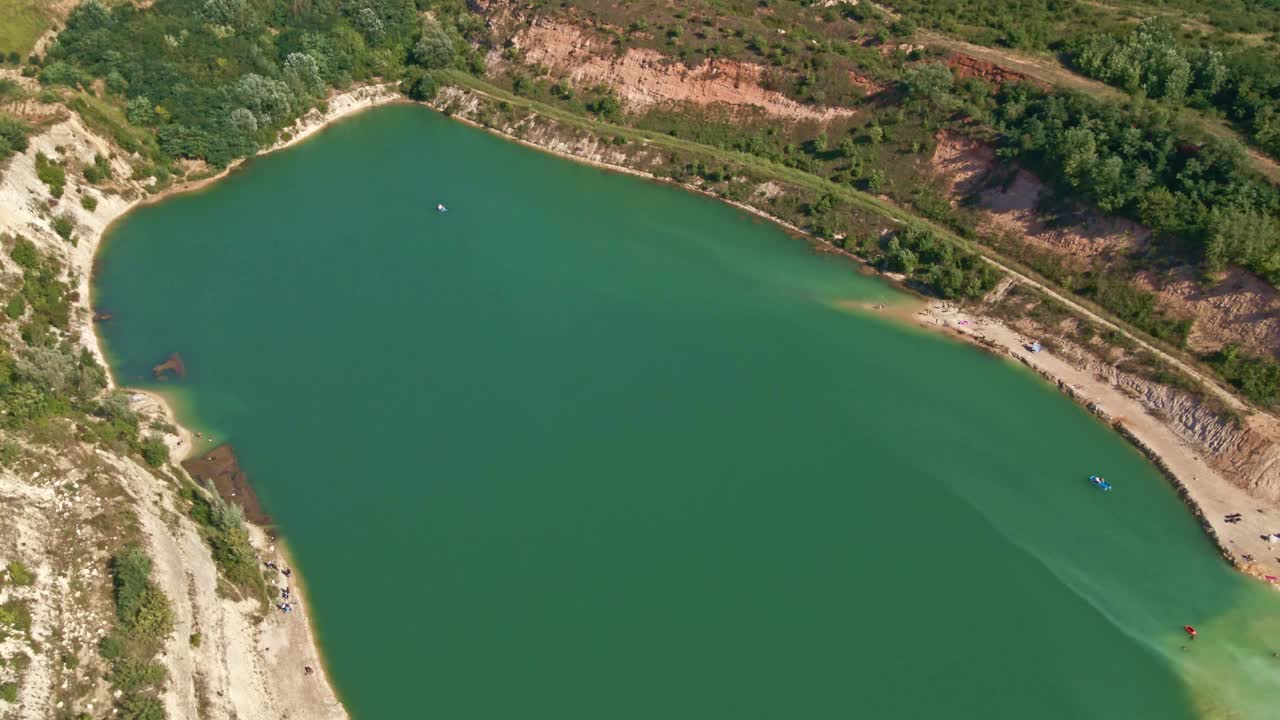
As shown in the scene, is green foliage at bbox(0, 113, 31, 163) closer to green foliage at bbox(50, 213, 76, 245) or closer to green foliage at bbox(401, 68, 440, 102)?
green foliage at bbox(50, 213, 76, 245)

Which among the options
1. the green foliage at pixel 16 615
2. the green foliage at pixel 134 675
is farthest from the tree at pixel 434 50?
the green foliage at pixel 134 675

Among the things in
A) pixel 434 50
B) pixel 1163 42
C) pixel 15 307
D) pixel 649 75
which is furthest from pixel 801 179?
pixel 15 307

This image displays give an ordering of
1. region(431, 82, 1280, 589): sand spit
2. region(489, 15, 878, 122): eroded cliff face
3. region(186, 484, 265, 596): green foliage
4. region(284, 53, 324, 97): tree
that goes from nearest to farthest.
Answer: region(186, 484, 265, 596): green foliage → region(431, 82, 1280, 589): sand spit → region(489, 15, 878, 122): eroded cliff face → region(284, 53, 324, 97): tree

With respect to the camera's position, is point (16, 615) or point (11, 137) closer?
point (16, 615)

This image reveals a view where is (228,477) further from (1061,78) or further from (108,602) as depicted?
(1061,78)

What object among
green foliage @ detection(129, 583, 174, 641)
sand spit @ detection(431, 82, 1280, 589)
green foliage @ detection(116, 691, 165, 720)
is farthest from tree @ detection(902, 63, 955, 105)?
green foliage @ detection(116, 691, 165, 720)

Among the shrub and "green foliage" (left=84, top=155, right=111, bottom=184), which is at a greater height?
"green foliage" (left=84, top=155, right=111, bottom=184)

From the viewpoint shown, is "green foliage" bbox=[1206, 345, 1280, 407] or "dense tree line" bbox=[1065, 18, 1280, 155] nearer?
"green foliage" bbox=[1206, 345, 1280, 407]
